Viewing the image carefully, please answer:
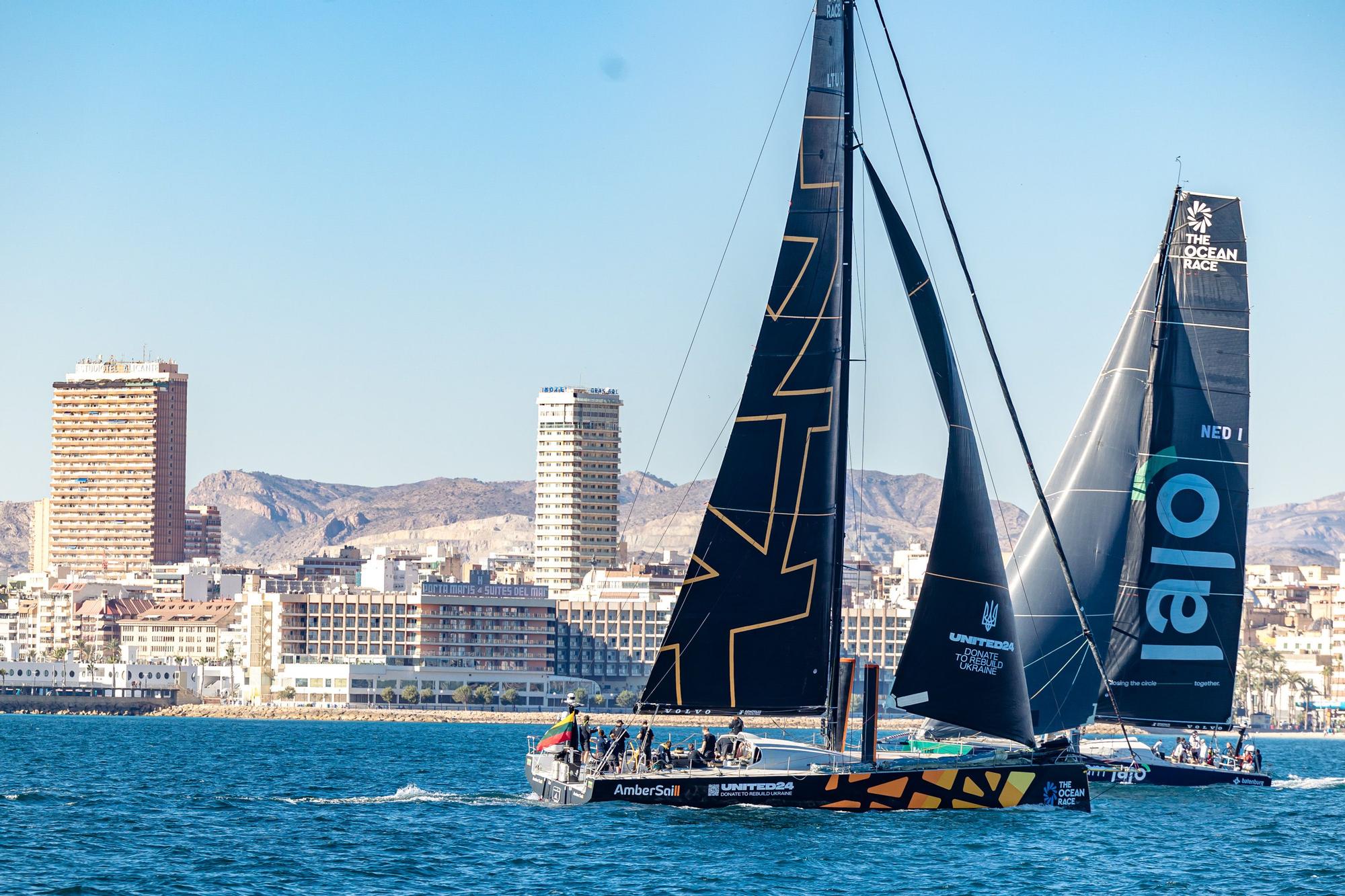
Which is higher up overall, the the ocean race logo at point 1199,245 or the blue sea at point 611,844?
the the ocean race logo at point 1199,245

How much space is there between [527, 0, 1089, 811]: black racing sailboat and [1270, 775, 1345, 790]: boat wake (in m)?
23.3

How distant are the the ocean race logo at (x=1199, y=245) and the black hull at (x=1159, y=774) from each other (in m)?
12.2

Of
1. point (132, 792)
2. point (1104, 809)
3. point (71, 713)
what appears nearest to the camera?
point (1104, 809)

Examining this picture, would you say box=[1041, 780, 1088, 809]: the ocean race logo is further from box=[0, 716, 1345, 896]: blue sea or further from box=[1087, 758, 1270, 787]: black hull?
box=[1087, 758, 1270, 787]: black hull

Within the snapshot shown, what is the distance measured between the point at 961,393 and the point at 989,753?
8059mm

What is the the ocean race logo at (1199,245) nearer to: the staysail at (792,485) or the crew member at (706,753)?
the staysail at (792,485)

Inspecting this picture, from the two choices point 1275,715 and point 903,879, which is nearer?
point 903,879

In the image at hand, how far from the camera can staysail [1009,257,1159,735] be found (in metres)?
48.6

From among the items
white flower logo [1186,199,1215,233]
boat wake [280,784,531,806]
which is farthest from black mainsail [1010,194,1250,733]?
boat wake [280,784,531,806]

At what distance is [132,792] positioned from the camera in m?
50.6

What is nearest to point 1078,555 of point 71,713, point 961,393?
point 961,393

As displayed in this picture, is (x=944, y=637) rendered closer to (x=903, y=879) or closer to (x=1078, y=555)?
(x=903, y=879)

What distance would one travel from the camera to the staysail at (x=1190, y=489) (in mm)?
51500

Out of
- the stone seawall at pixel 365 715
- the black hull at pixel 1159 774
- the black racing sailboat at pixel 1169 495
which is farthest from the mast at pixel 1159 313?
the stone seawall at pixel 365 715
